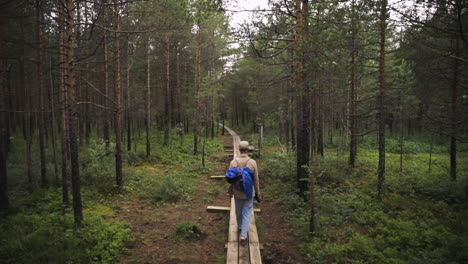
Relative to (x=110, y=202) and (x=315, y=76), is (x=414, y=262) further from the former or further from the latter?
(x=110, y=202)

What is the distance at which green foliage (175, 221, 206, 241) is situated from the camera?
6.34m

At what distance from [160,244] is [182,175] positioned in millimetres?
6451

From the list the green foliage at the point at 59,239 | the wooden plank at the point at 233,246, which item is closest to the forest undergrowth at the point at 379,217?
the wooden plank at the point at 233,246

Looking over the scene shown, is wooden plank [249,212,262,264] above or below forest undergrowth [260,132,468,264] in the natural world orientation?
above

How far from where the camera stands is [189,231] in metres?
6.47

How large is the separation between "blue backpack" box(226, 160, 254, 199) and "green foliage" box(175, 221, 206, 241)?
2.28 m

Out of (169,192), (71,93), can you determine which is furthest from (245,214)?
(71,93)

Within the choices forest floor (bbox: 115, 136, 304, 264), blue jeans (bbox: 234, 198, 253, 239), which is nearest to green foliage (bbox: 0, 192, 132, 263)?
forest floor (bbox: 115, 136, 304, 264)

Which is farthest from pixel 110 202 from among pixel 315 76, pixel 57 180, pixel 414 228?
pixel 414 228

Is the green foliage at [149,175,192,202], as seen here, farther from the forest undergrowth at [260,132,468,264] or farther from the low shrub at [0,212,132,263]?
the forest undergrowth at [260,132,468,264]

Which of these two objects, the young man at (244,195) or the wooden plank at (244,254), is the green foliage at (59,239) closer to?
the wooden plank at (244,254)

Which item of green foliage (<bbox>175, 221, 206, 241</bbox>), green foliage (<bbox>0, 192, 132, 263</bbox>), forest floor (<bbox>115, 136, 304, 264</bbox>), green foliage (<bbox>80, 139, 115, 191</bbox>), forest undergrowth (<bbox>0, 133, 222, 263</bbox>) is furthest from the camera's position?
green foliage (<bbox>80, 139, 115, 191</bbox>)

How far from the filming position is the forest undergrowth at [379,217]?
5267mm

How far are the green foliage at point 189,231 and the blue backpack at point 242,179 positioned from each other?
2281 mm
